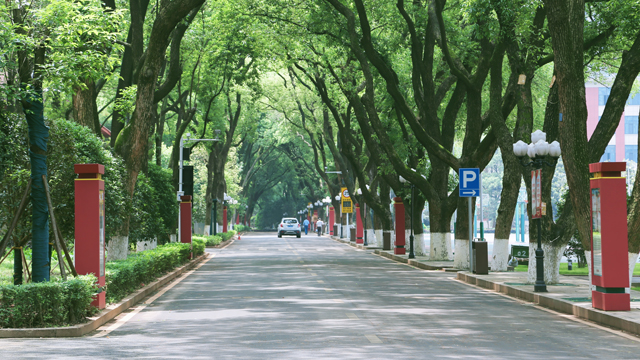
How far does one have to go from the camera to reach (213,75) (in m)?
35.1

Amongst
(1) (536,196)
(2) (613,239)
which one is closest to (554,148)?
(1) (536,196)

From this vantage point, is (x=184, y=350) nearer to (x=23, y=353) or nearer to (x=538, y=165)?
(x=23, y=353)

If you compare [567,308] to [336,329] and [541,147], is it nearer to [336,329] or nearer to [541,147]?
[541,147]

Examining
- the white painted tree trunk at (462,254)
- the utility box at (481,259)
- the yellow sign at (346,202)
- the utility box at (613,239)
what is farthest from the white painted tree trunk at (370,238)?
the utility box at (613,239)

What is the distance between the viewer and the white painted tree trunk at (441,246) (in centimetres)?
2866

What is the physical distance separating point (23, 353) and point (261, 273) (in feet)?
48.8

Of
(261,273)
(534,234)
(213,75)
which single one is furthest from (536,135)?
(213,75)

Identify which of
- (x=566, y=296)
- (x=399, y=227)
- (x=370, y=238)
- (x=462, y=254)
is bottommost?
(x=566, y=296)

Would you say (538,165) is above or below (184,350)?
above

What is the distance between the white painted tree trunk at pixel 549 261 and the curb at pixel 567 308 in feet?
3.06

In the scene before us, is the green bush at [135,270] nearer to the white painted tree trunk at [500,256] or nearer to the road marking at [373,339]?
the road marking at [373,339]

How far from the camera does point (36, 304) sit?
36.6ft

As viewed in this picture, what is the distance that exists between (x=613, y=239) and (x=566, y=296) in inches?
108

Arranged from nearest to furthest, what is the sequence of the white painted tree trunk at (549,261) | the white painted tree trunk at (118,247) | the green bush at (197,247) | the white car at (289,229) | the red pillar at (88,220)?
the red pillar at (88,220), the white painted tree trunk at (549,261), the white painted tree trunk at (118,247), the green bush at (197,247), the white car at (289,229)
